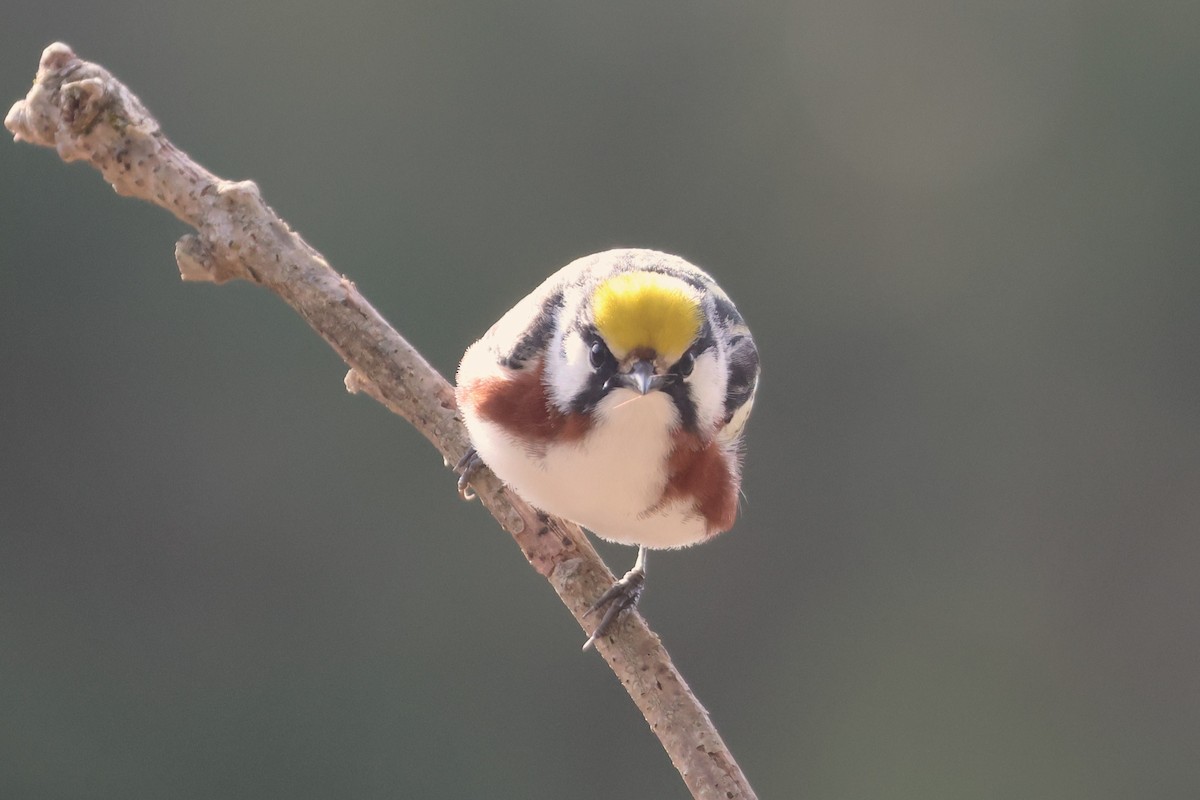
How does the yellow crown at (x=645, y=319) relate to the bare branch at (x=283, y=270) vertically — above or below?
below

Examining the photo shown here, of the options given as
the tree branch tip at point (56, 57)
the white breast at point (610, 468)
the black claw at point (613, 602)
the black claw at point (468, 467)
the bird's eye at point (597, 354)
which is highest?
the tree branch tip at point (56, 57)

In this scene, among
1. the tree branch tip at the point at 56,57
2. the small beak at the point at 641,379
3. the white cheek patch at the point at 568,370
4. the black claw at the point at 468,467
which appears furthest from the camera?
the black claw at the point at 468,467

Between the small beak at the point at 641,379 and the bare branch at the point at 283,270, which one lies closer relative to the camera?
the small beak at the point at 641,379

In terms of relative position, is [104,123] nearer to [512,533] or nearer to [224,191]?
[224,191]

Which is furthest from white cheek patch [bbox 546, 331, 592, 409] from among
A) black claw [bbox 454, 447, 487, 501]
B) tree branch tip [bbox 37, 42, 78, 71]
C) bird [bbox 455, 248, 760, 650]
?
tree branch tip [bbox 37, 42, 78, 71]

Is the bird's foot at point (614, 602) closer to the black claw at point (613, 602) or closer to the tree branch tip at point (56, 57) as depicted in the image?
the black claw at point (613, 602)

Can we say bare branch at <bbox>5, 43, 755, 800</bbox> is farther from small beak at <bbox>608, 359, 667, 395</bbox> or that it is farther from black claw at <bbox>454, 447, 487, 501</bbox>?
small beak at <bbox>608, 359, 667, 395</bbox>

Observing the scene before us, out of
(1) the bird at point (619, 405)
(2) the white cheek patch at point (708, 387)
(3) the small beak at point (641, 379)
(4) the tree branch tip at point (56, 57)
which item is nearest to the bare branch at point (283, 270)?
(4) the tree branch tip at point (56, 57)
